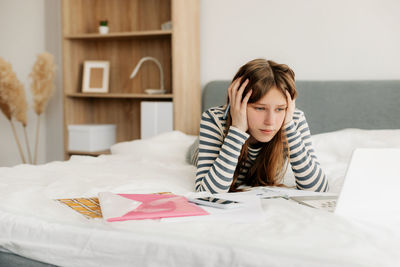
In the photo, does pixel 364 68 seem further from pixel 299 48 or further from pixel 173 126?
pixel 173 126

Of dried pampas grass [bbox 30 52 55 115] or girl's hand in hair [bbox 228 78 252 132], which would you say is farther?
dried pampas grass [bbox 30 52 55 115]

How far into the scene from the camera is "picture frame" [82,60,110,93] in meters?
3.12

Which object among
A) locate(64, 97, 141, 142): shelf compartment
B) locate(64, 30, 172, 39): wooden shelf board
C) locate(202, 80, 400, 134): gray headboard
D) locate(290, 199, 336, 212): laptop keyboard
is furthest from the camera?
locate(64, 97, 141, 142): shelf compartment

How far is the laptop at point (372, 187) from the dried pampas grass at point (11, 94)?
108 inches

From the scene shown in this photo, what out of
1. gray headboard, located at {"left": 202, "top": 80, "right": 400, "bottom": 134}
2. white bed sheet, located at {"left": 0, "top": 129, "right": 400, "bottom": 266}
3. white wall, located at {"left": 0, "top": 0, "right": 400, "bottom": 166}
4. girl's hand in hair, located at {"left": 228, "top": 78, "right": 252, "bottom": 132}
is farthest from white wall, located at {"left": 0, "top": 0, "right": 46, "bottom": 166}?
girl's hand in hair, located at {"left": 228, "top": 78, "right": 252, "bottom": 132}

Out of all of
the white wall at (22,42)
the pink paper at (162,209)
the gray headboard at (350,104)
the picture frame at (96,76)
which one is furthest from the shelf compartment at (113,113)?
the pink paper at (162,209)

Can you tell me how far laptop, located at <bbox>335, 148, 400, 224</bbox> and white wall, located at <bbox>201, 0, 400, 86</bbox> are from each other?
1712mm

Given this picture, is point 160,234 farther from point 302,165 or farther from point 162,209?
point 302,165

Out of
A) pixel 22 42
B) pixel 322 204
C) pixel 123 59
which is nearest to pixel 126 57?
pixel 123 59

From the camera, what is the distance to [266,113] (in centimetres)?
134

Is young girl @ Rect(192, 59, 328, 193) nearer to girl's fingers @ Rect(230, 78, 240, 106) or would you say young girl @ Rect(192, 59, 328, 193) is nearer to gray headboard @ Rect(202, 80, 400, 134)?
girl's fingers @ Rect(230, 78, 240, 106)

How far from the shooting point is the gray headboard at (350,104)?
2305 mm

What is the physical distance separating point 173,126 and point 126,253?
1860 millimetres

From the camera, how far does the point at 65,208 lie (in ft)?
3.51
